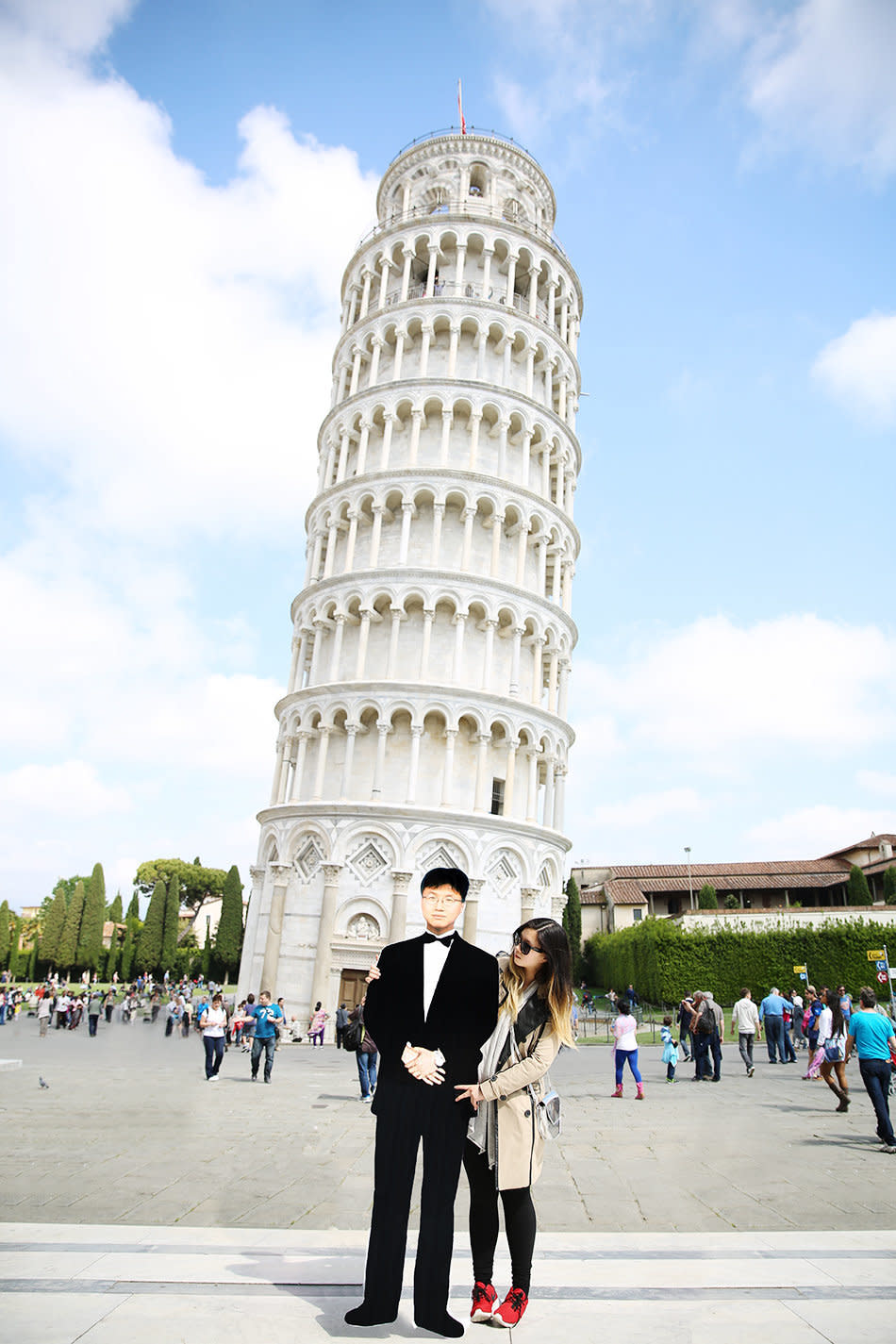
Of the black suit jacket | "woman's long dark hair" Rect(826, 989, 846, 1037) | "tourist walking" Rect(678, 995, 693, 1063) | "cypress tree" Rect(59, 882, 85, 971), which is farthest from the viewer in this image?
"cypress tree" Rect(59, 882, 85, 971)

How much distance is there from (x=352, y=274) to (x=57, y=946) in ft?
199

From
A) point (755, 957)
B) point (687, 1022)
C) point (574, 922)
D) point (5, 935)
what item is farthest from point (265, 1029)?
point (5, 935)

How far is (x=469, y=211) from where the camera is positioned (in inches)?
1756

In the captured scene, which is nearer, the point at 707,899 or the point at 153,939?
the point at 707,899

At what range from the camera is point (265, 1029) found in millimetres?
17359

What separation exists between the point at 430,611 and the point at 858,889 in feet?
117

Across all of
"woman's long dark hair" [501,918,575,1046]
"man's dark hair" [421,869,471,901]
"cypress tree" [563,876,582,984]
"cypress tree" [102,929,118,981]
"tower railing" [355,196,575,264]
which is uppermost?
"tower railing" [355,196,575,264]

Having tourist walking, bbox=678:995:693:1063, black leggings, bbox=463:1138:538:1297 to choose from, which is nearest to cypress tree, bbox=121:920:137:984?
tourist walking, bbox=678:995:693:1063

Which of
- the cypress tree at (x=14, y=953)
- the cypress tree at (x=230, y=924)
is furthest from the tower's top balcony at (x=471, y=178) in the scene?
the cypress tree at (x=14, y=953)

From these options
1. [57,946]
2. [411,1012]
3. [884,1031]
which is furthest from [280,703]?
[57,946]

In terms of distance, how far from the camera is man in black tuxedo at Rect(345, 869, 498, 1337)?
177 inches

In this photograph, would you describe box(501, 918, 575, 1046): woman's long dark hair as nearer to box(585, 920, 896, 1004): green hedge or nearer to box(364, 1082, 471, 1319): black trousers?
box(364, 1082, 471, 1319): black trousers

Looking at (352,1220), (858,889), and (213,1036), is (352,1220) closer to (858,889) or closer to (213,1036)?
(213,1036)

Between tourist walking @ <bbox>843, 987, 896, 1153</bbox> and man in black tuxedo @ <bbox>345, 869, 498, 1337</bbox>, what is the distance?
8.33 meters
